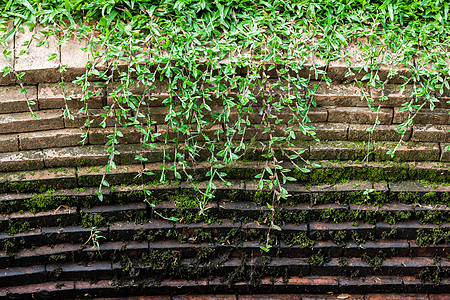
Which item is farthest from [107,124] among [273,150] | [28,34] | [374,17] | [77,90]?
[374,17]

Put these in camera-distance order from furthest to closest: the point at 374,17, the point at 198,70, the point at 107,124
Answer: the point at 374,17 < the point at 107,124 < the point at 198,70

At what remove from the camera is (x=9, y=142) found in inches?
123

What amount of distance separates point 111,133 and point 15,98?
707 millimetres

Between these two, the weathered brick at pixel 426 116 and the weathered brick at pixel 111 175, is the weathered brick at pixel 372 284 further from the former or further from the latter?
the weathered brick at pixel 111 175

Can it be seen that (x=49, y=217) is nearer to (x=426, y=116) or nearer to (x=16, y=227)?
(x=16, y=227)

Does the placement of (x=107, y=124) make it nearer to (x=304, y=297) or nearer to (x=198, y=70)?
(x=198, y=70)

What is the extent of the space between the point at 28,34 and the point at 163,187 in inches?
59.5

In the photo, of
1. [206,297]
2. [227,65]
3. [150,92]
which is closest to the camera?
[227,65]

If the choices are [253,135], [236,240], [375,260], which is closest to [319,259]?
[375,260]

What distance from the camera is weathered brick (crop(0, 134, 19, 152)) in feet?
10.2

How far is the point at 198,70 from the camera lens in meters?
3.00

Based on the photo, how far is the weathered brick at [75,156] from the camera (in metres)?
3.15

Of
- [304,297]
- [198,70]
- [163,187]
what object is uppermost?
[198,70]

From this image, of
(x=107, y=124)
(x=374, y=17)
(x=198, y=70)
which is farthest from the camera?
(x=374, y=17)
